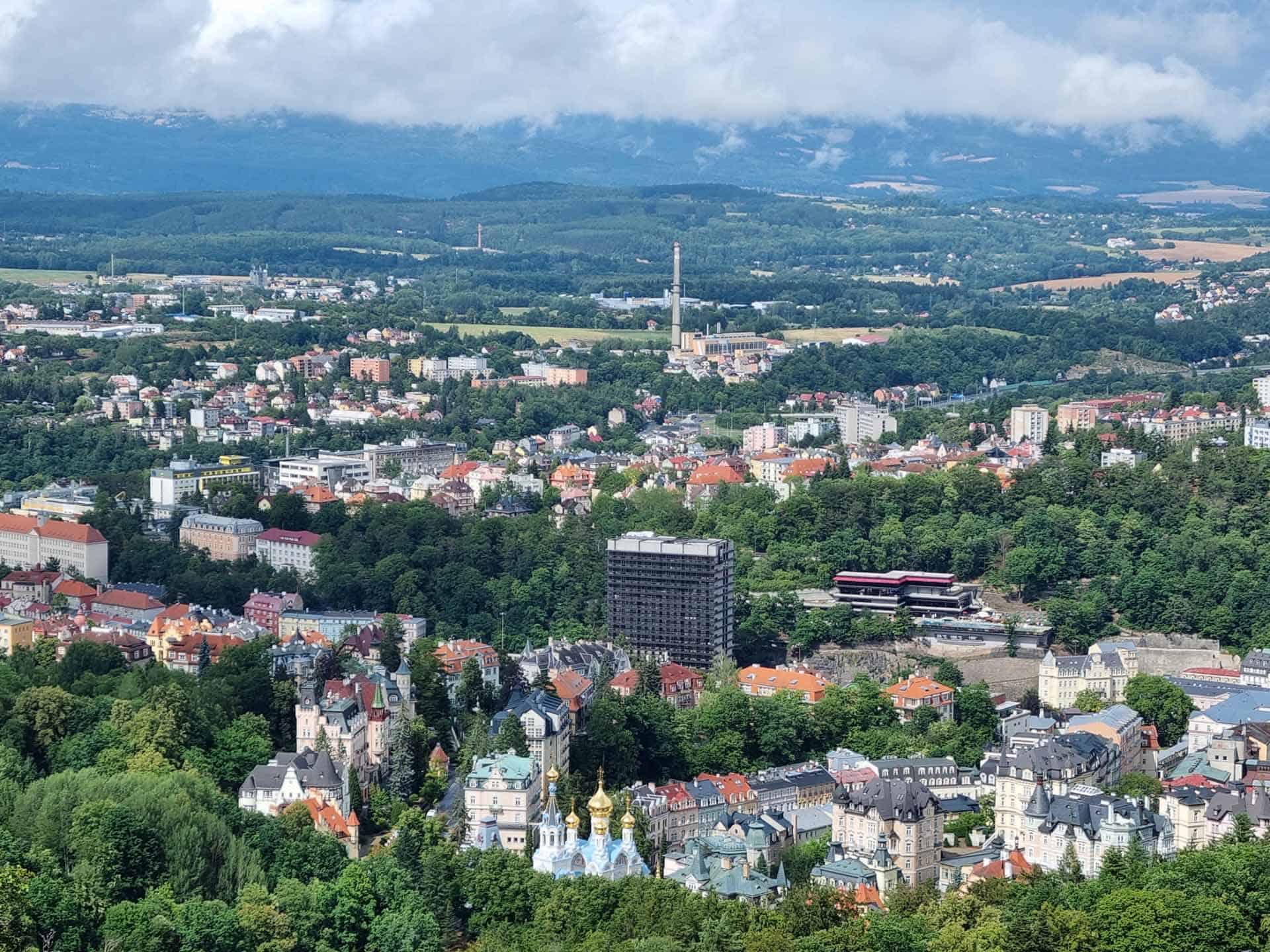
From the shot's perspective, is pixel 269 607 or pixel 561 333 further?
pixel 561 333

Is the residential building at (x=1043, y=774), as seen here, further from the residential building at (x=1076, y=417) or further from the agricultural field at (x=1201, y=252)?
the agricultural field at (x=1201, y=252)

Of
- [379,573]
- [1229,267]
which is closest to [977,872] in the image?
[379,573]

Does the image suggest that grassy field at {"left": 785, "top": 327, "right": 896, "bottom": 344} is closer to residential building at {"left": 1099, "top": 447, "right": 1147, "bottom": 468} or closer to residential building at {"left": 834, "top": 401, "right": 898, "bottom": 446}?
residential building at {"left": 834, "top": 401, "right": 898, "bottom": 446}

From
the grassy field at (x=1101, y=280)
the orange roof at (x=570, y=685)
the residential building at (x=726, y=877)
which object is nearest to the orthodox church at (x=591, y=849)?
the residential building at (x=726, y=877)

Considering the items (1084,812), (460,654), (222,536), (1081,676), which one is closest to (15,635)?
(460,654)

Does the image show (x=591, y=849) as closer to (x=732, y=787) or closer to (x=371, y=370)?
(x=732, y=787)

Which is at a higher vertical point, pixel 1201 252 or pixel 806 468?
pixel 1201 252
